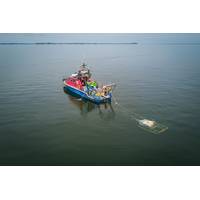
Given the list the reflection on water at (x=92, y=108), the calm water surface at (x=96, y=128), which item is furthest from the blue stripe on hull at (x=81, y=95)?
the calm water surface at (x=96, y=128)

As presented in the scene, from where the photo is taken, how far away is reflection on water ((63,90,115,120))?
44694mm

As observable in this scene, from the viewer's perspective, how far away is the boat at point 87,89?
2021 inches

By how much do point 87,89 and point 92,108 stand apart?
699cm

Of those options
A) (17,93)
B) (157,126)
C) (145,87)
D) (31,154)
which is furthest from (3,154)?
(145,87)

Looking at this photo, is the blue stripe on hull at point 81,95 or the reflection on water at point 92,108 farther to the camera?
the blue stripe on hull at point 81,95

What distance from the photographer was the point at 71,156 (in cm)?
3009

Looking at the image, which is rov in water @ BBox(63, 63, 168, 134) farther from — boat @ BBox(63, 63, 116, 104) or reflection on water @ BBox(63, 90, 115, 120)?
reflection on water @ BBox(63, 90, 115, 120)

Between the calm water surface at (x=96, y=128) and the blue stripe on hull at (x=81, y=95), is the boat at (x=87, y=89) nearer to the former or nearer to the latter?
the blue stripe on hull at (x=81, y=95)

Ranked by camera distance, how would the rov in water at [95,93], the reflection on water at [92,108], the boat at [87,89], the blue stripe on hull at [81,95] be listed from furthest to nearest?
the boat at [87,89] < the blue stripe on hull at [81,95] < the reflection on water at [92,108] < the rov in water at [95,93]

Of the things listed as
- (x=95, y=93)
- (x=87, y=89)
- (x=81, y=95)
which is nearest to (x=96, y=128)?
(x=95, y=93)

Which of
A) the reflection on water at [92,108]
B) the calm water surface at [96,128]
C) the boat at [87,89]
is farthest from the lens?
the boat at [87,89]

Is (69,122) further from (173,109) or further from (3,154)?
(173,109)

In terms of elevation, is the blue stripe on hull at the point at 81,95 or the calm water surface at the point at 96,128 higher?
the blue stripe on hull at the point at 81,95

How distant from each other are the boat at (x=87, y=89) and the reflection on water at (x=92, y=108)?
3.85 feet
